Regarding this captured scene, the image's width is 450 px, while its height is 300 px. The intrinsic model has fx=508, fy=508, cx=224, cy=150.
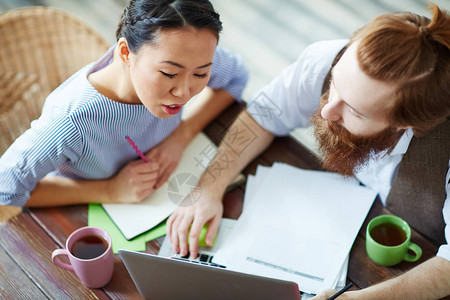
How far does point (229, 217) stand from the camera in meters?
1.24

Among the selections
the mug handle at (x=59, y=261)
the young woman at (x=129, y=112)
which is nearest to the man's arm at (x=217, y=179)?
the young woman at (x=129, y=112)

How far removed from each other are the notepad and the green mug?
0.35 metres

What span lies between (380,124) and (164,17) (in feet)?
1.49

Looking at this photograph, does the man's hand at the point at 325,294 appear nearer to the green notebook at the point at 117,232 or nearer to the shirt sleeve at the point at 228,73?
the green notebook at the point at 117,232

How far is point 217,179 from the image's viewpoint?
128 cm

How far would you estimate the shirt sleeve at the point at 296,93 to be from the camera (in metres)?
1.22

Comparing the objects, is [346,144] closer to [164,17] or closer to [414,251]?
[414,251]

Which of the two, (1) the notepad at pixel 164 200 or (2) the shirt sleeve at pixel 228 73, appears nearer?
(1) the notepad at pixel 164 200

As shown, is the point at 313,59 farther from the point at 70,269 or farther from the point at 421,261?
the point at 70,269

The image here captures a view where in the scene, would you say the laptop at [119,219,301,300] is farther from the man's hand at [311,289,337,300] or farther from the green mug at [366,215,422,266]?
the green mug at [366,215,422,266]

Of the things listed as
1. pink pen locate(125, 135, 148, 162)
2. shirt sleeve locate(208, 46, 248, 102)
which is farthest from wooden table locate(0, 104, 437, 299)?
shirt sleeve locate(208, 46, 248, 102)

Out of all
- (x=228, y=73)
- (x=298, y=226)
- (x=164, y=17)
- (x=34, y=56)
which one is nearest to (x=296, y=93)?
(x=228, y=73)

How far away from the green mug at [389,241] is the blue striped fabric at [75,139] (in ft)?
1.95

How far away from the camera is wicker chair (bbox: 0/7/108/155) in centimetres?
155
